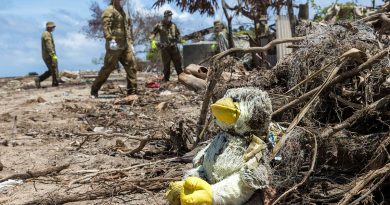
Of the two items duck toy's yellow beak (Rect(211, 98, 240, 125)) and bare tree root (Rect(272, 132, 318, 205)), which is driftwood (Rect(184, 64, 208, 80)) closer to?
bare tree root (Rect(272, 132, 318, 205))

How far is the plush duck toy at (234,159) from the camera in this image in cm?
260

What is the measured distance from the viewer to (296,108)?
3.49 m

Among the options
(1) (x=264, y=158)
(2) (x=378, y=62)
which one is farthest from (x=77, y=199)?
(2) (x=378, y=62)

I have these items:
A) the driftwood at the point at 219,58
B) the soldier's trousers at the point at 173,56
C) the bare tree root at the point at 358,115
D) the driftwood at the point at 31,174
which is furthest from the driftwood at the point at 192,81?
the soldier's trousers at the point at 173,56

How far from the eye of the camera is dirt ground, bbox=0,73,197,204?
3.86 meters

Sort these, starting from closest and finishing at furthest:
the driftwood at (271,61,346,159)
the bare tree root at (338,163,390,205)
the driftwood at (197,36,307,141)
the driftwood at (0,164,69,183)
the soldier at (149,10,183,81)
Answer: the bare tree root at (338,163,390,205)
the driftwood at (271,61,346,159)
the driftwood at (197,36,307,141)
the driftwood at (0,164,69,183)
the soldier at (149,10,183,81)

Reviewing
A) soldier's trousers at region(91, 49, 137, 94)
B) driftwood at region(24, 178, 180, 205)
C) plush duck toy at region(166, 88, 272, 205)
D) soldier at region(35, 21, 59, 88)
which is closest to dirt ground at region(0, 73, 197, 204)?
driftwood at region(24, 178, 180, 205)

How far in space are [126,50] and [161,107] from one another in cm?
229

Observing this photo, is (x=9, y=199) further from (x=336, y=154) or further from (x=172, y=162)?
(x=336, y=154)

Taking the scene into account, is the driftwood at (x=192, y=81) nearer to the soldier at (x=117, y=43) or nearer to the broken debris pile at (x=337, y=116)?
the soldier at (x=117, y=43)

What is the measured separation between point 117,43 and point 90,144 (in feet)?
14.3

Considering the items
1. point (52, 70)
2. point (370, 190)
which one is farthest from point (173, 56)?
point (370, 190)

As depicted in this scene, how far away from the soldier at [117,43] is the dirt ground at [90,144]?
0.52 metres

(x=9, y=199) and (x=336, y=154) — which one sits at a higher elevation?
(x=336, y=154)
